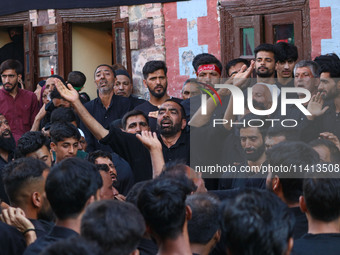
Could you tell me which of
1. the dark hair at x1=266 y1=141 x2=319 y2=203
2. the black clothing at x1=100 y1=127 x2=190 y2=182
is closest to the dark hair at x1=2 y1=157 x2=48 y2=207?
the dark hair at x1=266 y1=141 x2=319 y2=203

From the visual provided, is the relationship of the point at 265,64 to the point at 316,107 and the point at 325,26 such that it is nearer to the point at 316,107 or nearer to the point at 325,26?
the point at 316,107

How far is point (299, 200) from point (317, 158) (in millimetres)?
→ 484

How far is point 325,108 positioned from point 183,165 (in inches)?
81.8

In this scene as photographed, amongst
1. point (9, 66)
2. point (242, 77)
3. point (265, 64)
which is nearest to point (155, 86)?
point (265, 64)

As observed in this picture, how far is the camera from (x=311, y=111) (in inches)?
218

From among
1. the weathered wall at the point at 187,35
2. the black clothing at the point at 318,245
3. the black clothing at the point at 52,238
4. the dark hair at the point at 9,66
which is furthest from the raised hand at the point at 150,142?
the weathered wall at the point at 187,35

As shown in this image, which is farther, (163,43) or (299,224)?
(163,43)

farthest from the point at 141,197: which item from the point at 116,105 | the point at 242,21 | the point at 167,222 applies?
the point at 242,21

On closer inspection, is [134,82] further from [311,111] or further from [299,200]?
[299,200]

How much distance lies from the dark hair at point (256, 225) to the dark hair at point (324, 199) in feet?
2.28

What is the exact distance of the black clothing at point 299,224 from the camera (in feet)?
11.2

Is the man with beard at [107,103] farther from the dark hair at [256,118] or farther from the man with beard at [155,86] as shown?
the dark hair at [256,118]

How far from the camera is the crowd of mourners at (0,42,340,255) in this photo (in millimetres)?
2545

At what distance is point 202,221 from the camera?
315 centimetres
